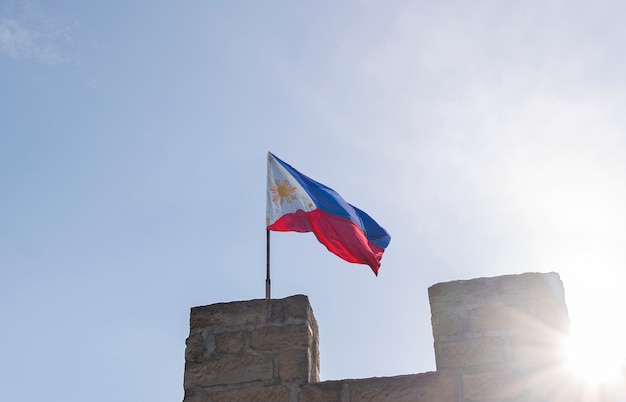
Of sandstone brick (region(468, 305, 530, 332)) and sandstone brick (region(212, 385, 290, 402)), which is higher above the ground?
sandstone brick (region(468, 305, 530, 332))

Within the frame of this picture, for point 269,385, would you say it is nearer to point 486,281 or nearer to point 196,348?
point 196,348

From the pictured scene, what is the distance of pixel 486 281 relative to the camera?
496 centimetres

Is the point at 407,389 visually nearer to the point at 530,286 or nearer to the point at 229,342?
the point at 530,286

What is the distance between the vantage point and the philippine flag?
250 inches

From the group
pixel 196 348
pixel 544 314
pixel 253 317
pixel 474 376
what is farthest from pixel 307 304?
pixel 544 314

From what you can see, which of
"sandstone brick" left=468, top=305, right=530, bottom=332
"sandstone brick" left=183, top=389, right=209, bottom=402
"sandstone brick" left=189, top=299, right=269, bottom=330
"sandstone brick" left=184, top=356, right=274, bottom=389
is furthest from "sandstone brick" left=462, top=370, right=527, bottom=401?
"sandstone brick" left=183, top=389, right=209, bottom=402

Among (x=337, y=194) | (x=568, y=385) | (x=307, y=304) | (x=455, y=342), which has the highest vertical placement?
(x=337, y=194)

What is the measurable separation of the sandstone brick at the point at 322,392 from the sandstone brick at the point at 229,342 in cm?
51

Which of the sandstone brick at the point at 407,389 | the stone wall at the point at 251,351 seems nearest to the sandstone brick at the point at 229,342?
the stone wall at the point at 251,351

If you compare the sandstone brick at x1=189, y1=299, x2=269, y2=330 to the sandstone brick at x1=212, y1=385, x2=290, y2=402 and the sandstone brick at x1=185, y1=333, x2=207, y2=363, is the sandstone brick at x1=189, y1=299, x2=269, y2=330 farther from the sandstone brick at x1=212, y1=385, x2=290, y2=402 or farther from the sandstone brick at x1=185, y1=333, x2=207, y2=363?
the sandstone brick at x1=212, y1=385, x2=290, y2=402

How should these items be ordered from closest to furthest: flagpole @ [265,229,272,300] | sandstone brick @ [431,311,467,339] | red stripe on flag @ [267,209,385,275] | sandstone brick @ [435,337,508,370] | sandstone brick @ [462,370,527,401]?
sandstone brick @ [462,370,527,401] < sandstone brick @ [435,337,508,370] < sandstone brick @ [431,311,467,339] < flagpole @ [265,229,272,300] < red stripe on flag @ [267,209,385,275]

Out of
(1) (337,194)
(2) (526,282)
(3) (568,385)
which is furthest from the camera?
(1) (337,194)

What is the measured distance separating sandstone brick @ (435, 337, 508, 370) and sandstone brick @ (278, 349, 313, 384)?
2.53 ft

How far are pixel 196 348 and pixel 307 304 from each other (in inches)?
29.7
